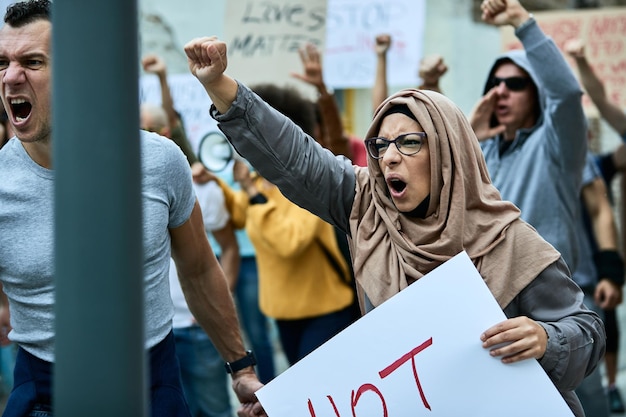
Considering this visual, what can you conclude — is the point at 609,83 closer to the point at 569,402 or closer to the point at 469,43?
the point at 469,43

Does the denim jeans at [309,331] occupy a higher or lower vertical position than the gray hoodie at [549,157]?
lower

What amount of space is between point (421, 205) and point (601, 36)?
5492 mm

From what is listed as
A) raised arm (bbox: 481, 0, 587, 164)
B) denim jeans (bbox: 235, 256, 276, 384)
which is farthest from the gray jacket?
denim jeans (bbox: 235, 256, 276, 384)

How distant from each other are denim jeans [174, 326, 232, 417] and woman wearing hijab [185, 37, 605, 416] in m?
2.47

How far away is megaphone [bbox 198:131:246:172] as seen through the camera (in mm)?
5336

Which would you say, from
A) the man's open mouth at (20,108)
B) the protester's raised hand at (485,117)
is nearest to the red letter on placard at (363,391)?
the man's open mouth at (20,108)

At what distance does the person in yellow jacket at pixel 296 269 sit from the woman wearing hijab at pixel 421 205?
255 cm

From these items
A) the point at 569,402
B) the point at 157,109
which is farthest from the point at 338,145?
the point at 569,402

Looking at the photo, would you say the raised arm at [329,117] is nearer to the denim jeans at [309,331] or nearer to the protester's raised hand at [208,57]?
the denim jeans at [309,331]

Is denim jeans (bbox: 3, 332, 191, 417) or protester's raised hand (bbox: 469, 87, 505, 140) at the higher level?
protester's raised hand (bbox: 469, 87, 505, 140)

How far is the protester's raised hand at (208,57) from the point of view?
9.12ft

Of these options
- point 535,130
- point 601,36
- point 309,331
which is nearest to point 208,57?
point 535,130

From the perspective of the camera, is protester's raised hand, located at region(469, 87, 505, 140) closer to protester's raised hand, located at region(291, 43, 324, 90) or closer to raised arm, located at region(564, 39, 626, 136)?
raised arm, located at region(564, 39, 626, 136)

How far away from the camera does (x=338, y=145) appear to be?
5.87 m
